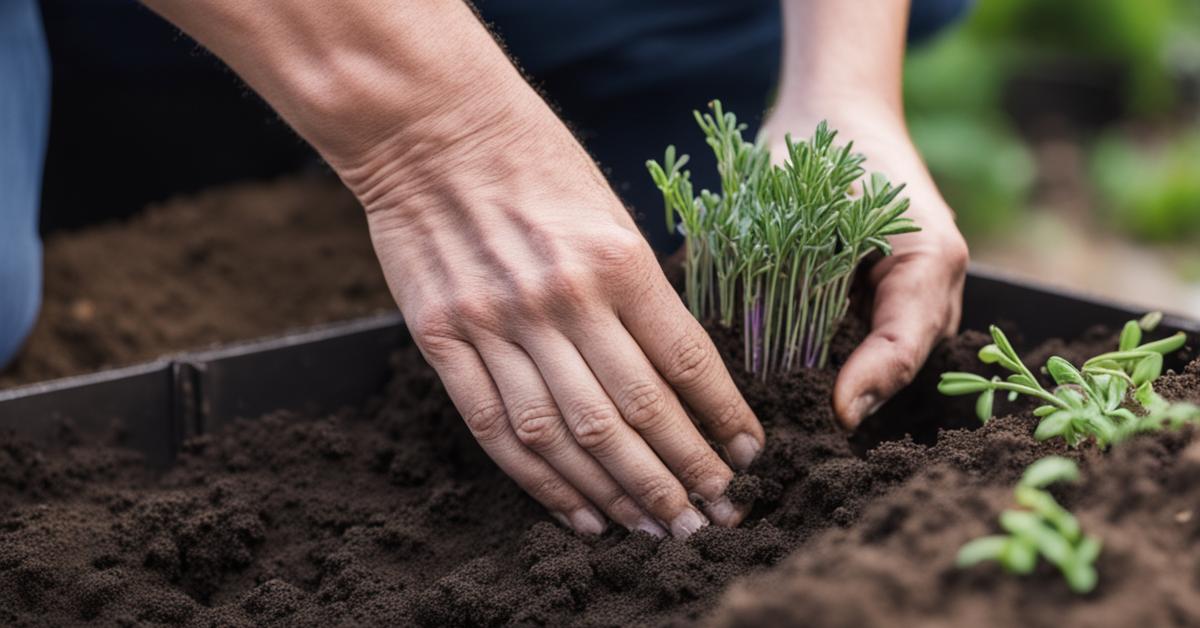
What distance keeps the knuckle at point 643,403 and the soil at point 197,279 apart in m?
1.57

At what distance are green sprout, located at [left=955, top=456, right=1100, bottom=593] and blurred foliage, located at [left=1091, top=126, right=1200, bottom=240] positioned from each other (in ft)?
12.4

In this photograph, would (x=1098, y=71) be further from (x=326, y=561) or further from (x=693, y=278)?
(x=326, y=561)

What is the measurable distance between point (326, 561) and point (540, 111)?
0.63 metres

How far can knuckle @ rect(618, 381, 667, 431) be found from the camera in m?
1.36

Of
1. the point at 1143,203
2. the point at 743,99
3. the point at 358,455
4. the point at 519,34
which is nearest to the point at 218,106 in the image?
the point at 519,34

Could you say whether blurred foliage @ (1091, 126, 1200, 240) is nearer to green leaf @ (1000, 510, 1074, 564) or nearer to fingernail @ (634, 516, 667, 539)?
fingernail @ (634, 516, 667, 539)

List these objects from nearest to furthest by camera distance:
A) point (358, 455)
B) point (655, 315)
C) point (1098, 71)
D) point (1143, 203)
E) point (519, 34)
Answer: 1. point (655, 315)
2. point (358, 455)
3. point (519, 34)
4. point (1143, 203)
5. point (1098, 71)

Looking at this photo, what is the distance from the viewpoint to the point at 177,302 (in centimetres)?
283

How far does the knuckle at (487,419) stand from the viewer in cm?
141

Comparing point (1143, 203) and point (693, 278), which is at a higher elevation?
point (693, 278)

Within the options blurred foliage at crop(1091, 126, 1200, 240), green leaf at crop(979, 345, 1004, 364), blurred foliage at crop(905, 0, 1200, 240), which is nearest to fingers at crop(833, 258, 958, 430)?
green leaf at crop(979, 345, 1004, 364)

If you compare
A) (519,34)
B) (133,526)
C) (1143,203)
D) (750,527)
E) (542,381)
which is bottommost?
(1143,203)

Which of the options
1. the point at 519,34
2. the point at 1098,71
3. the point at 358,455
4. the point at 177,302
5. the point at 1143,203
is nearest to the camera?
the point at 358,455

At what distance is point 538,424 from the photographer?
1383mm
